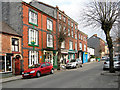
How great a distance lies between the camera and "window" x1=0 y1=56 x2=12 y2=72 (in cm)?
1448

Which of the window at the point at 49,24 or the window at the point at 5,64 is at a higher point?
the window at the point at 49,24

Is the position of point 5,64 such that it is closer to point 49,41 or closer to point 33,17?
point 33,17

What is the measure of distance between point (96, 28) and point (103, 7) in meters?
2.62

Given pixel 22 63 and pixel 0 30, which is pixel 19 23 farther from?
pixel 22 63

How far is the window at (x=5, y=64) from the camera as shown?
570 inches

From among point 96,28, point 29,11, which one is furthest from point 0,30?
point 96,28

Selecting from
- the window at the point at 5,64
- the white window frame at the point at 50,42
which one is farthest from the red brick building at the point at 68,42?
the window at the point at 5,64

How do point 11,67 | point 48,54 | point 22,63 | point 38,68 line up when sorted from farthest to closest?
1. point 48,54
2. point 22,63
3. point 11,67
4. point 38,68

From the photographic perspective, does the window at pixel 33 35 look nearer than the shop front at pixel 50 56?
Yes

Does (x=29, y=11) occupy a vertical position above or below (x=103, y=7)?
above

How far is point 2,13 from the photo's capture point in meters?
19.5

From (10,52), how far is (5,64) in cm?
149

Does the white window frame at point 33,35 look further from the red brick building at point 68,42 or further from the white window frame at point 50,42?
the red brick building at point 68,42

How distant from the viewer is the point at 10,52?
50.8 ft
